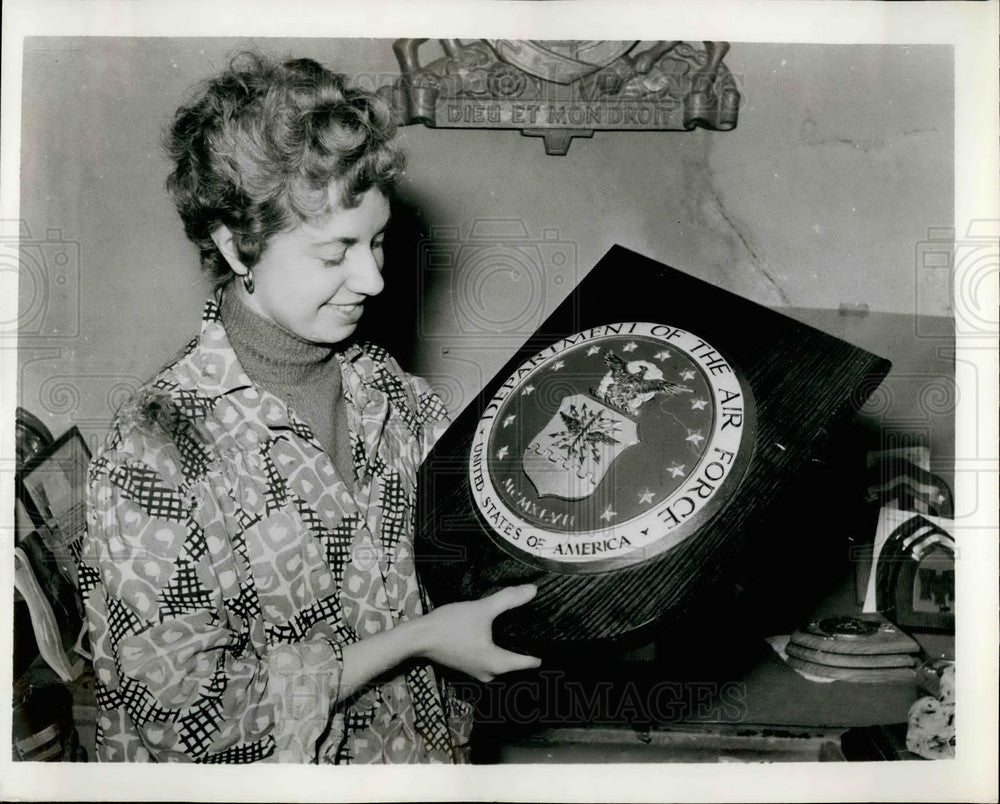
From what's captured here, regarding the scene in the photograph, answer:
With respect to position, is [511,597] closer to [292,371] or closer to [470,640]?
[470,640]

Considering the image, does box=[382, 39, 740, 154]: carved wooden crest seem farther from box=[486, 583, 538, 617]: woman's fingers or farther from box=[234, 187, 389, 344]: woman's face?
box=[486, 583, 538, 617]: woman's fingers

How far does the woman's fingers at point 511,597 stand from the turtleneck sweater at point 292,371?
217 mm

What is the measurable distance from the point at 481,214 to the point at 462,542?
1.34ft

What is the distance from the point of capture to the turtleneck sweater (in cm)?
117

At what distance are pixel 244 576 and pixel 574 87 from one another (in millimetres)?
714

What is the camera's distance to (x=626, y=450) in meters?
1.15

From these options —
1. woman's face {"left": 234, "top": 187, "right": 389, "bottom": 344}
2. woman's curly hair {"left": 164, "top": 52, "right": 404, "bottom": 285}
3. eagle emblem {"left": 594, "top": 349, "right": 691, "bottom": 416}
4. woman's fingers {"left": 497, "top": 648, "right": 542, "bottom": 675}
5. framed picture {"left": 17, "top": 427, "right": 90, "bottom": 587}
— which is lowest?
woman's fingers {"left": 497, "top": 648, "right": 542, "bottom": 675}

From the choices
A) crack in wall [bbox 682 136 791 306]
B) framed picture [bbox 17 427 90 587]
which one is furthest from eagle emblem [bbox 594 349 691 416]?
framed picture [bbox 17 427 90 587]

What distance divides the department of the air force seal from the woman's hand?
8 cm

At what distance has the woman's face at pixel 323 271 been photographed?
115 cm

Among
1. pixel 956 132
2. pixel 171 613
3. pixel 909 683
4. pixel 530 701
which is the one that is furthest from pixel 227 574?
pixel 956 132

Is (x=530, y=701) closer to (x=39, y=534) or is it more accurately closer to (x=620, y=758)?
(x=620, y=758)

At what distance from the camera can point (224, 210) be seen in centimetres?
117

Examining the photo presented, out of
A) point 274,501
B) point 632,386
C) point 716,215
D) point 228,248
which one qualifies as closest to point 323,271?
point 228,248
